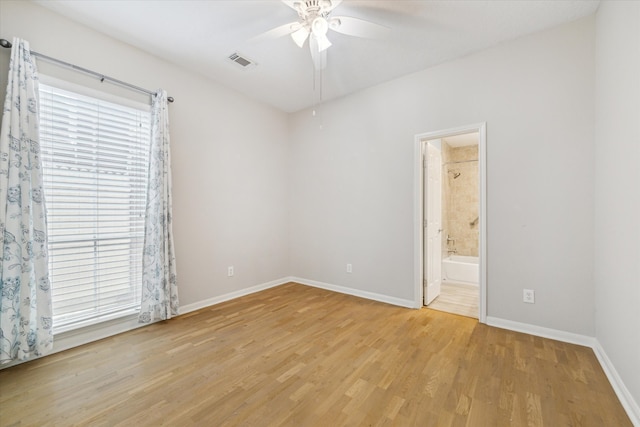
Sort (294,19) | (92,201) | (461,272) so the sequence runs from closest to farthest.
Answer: (294,19), (92,201), (461,272)

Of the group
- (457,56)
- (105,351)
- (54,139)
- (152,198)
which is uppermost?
(457,56)

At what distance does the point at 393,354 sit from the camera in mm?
2291

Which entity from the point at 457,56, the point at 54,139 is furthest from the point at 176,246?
the point at 457,56

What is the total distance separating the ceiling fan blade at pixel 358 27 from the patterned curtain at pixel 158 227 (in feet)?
6.73

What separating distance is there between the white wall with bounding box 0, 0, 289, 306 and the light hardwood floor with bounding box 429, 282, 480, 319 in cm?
247

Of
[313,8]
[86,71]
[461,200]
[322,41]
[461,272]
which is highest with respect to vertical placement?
[313,8]

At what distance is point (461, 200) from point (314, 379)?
16.5 feet

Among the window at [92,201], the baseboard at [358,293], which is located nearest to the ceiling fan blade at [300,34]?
the window at [92,201]

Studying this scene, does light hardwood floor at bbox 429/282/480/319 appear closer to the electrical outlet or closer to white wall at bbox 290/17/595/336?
white wall at bbox 290/17/595/336

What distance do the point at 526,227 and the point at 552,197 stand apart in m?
0.35

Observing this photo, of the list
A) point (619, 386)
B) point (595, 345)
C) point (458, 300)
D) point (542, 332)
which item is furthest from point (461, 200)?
point (619, 386)

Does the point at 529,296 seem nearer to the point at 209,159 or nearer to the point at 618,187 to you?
the point at 618,187

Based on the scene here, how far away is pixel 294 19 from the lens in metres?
2.42

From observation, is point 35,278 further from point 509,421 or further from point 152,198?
point 509,421
